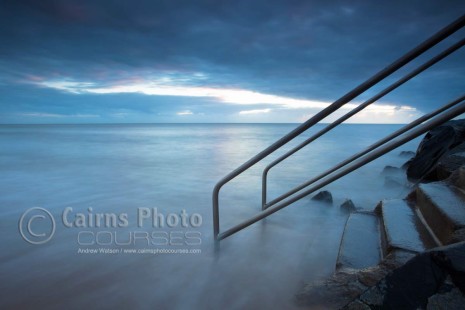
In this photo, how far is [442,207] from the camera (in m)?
1.85

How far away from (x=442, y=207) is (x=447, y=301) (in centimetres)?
111

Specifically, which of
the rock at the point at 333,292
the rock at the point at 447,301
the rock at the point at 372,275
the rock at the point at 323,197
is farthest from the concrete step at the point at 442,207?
the rock at the point at 323,197

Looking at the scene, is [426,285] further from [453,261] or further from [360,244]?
[360,244]

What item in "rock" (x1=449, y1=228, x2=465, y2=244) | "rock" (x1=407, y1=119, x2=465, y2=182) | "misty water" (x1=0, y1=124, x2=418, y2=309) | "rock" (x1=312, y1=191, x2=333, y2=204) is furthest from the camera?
"rock" (x1=312, y1=191, x2=333, y2=204)

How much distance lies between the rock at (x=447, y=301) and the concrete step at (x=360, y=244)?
990 millimetres

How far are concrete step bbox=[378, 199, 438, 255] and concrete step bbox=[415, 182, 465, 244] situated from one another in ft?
0.23

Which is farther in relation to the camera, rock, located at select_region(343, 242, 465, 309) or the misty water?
the misty water

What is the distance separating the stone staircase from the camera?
170 cm

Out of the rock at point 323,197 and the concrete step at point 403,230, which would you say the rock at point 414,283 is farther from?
the rock at point 323,197

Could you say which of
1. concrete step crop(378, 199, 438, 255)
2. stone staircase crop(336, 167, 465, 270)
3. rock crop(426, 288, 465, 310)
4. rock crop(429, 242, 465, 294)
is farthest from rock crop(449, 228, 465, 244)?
rock crop(426, 288, 465, 310)

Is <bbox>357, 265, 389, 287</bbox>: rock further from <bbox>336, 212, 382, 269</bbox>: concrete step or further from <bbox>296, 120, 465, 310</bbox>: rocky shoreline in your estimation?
<bbox>336, 212, 382, 269</bbox>: concrete step

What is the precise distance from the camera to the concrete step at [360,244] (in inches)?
78.5

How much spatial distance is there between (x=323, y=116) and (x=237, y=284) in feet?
4.80

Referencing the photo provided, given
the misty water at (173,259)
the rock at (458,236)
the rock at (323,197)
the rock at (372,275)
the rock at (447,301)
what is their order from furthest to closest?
the rock at (323,197) < the misty water at (173,259) < the rock at (372,275) < the rock at (458,236) < the rock at (447,301)
